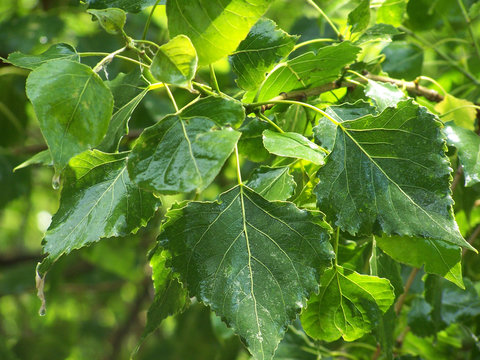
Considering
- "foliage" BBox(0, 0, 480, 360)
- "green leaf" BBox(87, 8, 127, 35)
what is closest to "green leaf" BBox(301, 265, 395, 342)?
"foliage" BBox(0, 0, 480, 360)

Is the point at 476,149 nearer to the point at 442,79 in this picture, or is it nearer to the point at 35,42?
the point at 442,79

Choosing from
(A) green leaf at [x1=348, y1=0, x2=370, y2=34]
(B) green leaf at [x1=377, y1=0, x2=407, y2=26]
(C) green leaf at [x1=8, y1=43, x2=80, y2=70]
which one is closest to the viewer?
(C) green leaf at [x1=8, y1=43, x2=80, y2=70]

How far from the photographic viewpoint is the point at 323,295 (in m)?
0.67

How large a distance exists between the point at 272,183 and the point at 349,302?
0.16m

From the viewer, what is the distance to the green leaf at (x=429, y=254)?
0.64 meters

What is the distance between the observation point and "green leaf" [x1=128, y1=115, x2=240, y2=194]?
0.50 m

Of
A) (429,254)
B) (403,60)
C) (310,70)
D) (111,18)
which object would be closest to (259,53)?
(310,70)

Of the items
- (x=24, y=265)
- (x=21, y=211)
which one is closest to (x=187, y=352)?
(x=24, y=265)

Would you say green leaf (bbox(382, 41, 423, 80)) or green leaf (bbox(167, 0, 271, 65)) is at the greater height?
green leaf (bbox(167, 0, 271, 65))

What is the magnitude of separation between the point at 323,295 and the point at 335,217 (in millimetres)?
125

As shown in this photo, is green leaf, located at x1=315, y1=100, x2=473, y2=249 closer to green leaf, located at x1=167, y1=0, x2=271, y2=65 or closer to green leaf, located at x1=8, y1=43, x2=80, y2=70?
green leaf, located at x1=167, y1=0, x2=271, y2=65

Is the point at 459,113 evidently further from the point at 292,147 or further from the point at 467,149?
the point at 292,147

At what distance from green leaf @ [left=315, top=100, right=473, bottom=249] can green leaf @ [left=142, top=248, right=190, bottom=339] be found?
0.19 m

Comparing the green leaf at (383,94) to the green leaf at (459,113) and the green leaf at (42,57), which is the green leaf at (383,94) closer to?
the green leaf at (459,113)
